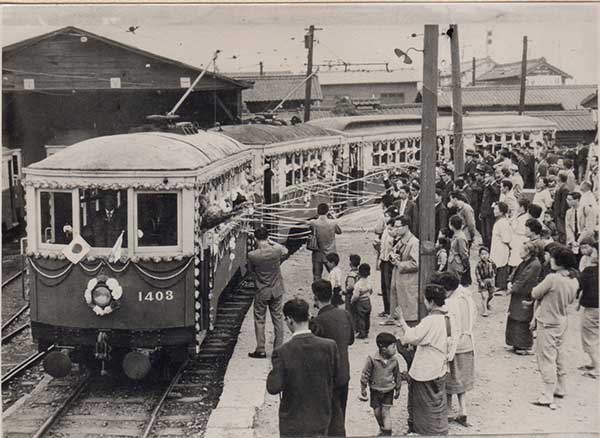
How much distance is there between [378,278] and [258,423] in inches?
226

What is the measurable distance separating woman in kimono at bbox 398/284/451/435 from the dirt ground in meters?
0.42

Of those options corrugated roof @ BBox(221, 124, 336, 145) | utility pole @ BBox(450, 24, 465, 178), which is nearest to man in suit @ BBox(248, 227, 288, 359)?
corrugated roof @ BBox(221, 124, 336, 145)

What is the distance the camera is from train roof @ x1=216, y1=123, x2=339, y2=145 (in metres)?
11.7

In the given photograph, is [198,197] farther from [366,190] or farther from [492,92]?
[492,92]

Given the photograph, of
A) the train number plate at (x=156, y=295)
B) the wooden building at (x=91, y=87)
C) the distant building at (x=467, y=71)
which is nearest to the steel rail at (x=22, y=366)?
the train number plate at (x=156, y=295)

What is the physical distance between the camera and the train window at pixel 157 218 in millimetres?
7285

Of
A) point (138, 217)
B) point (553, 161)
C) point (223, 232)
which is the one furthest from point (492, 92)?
point (138, 217)

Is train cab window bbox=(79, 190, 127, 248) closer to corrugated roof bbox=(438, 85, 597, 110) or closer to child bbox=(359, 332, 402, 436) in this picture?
child bbox=(359, 332, 402, 436)

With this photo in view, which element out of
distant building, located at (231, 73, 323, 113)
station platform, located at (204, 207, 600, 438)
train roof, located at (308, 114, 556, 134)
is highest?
distant building, located at (231, 73, 323, 113)

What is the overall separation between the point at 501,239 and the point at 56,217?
5267mm

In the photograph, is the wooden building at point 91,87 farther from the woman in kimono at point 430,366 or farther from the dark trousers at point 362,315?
the woman in kimono at point 430,366

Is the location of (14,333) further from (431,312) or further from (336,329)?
(431,312)

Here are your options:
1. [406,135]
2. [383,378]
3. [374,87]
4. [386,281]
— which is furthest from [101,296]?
[374,87]

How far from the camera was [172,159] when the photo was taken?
7.39 m
